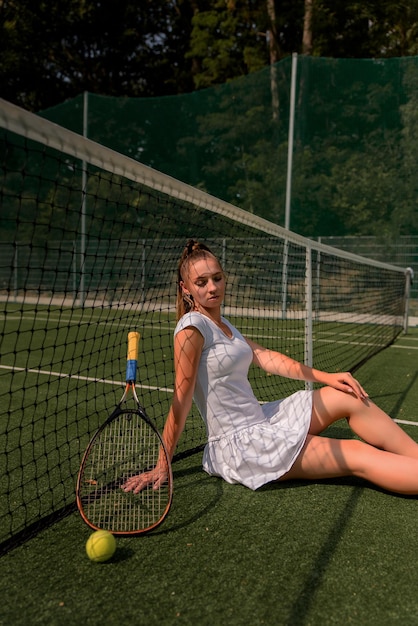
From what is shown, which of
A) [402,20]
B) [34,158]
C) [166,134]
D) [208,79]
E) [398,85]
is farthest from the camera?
[208,79]

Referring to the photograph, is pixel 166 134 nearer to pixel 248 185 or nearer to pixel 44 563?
pixel 248 185

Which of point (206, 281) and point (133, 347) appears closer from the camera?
point (133, 347)

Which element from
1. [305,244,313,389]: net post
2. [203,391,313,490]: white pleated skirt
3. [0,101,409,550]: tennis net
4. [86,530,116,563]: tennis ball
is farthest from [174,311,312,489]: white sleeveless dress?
[305,244,313,389]: net post

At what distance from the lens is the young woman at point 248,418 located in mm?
3309

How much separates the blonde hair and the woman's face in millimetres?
38

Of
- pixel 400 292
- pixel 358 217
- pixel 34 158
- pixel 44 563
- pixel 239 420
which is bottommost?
pixel 44 563

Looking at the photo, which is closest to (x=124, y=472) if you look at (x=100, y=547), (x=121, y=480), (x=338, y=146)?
(x=121, y=480)

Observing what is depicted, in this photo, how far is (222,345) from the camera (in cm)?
346

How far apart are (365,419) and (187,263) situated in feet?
4.32

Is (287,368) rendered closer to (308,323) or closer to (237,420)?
(237,420)

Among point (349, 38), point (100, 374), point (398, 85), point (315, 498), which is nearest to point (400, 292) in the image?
point (398, 85)

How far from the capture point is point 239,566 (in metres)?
2.64

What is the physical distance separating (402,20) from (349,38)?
1955 mm

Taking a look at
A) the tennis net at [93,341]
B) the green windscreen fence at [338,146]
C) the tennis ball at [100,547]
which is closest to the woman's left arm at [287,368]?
the tennis net at [93,341]
